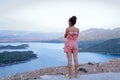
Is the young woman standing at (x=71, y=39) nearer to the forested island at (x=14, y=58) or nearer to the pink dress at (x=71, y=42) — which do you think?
the pink dress at (x=71, y=42)

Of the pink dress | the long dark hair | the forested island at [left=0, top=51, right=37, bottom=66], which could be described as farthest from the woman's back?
the forested island at [left=0, top=51, right=37, bottom=66]

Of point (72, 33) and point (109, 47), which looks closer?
point (72, 33)

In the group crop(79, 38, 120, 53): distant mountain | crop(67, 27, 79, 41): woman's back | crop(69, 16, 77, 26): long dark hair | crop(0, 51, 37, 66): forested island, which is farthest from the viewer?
crop(79, 38, 120, 53): distant mountain

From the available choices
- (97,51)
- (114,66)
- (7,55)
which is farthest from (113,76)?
(97,51)

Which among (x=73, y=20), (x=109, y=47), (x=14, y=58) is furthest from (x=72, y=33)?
(x=109, y=47)

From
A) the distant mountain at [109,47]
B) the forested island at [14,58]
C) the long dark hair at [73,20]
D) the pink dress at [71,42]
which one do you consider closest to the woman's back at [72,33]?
the pink dress at [71,42]

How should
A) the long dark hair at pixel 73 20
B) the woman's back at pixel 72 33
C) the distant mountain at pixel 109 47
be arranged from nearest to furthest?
1. the long dark hair at pixel 73 20
2. the woman's back at pixel 72 33
3. the distant mountain at pixel 109 47

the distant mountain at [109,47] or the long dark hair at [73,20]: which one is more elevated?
the long dark hair at [73,20]

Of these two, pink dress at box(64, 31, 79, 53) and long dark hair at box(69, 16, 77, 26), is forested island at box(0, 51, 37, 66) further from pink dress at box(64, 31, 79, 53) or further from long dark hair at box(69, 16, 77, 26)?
long dark hair at box(69, 16, 77, 26)

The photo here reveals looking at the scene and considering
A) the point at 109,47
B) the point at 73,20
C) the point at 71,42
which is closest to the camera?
the point at 73,20

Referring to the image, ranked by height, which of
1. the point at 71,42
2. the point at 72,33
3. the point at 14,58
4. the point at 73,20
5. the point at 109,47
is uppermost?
the point at 73,20

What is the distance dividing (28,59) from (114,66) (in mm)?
76671

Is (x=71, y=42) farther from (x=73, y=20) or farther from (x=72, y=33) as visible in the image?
(x=73, y=20)

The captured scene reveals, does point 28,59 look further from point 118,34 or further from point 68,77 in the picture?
point 118,34
